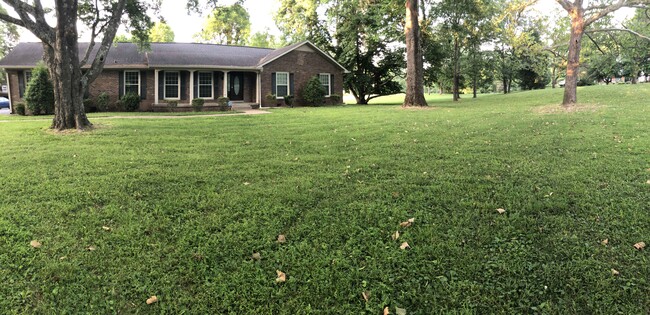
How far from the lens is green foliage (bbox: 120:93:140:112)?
20.3 m

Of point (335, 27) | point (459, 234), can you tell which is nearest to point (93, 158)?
point (459, 234)

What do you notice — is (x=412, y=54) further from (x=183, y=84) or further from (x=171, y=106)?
(x=171, y=106)

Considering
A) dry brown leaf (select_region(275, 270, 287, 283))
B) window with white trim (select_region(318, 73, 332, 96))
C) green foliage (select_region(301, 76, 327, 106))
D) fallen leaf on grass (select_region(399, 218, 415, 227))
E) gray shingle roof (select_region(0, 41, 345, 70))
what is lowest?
dry brown leaf (select_region(275, 270, 287, 283))

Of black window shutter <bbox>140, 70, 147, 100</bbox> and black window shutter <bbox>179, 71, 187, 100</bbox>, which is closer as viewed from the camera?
black window shutter <bbox>140, 70, 147, 100</bbox>

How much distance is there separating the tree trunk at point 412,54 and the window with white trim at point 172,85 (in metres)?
12.6

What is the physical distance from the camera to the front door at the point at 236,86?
23.6 metres

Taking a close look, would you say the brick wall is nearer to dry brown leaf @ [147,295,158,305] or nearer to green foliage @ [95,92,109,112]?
green foliage @ [95,92,109,112]

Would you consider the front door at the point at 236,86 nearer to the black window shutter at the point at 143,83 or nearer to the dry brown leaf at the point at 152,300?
the black window shutter at the point at 143,83

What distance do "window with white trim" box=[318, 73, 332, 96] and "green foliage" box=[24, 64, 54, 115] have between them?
14875 millimetres

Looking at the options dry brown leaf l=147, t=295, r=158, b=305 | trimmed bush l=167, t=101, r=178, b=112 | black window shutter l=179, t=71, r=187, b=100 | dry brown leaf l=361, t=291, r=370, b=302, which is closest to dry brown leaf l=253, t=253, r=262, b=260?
dry brown leaf l=147, t=295, r=158, b=305

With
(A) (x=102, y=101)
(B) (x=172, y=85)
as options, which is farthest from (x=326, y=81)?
(A) (x=102, y=101)

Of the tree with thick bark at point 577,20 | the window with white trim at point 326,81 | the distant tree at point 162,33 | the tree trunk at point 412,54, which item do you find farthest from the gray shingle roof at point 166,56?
the distant tree at point 162,33

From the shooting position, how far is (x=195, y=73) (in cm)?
2216

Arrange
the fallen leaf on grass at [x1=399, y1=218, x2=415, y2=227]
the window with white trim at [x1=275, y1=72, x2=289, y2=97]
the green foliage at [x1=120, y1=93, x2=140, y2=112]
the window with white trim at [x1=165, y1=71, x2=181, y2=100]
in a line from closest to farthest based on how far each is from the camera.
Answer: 1. the fallen leaf on grass at [x1=399, y1=218, x2=415, y2=227]
2. the green foliage at [x1=120, y1=93, x2=140, y2=112]
3. the window with white trim at [x1=165, y1=71, x2=181, y2=100]
4. the window with white trim at [x1=275, y1=72, x2=289, y2=97]
